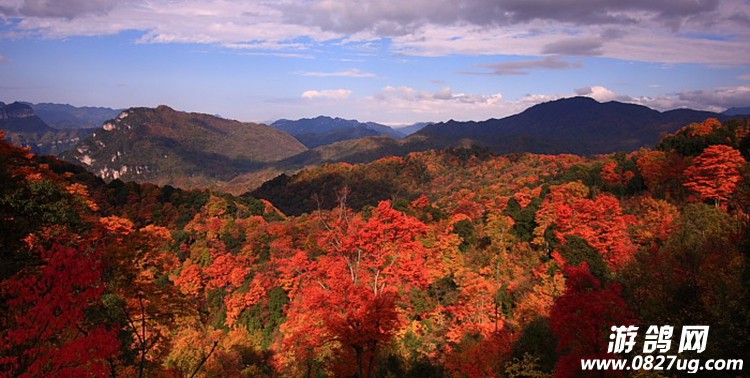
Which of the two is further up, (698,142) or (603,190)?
(698,142)

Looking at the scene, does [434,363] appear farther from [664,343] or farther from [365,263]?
[664,343]

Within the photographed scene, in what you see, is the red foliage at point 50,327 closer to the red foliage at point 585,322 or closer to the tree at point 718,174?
the red foliage at point 585,322

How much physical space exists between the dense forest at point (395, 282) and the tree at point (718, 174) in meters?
0.15

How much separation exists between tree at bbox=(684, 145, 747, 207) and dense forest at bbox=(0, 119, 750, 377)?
15cm

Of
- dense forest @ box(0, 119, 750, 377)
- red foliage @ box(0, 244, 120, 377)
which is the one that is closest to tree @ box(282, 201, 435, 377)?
dense forest @ box(0, 119, 750, 377)

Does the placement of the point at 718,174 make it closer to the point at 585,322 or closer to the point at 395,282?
the point at 585,322

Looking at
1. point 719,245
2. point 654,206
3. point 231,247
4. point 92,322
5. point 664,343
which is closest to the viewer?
point 664,343

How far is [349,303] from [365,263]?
14.5 feet

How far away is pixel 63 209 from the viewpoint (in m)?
20.1

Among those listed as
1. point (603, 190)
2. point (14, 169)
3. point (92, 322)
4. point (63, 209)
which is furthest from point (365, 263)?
point (603, 190)

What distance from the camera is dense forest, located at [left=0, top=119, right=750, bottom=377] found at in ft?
48.0

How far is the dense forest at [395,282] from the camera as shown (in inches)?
576

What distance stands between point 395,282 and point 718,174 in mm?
37356

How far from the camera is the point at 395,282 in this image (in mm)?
25297
